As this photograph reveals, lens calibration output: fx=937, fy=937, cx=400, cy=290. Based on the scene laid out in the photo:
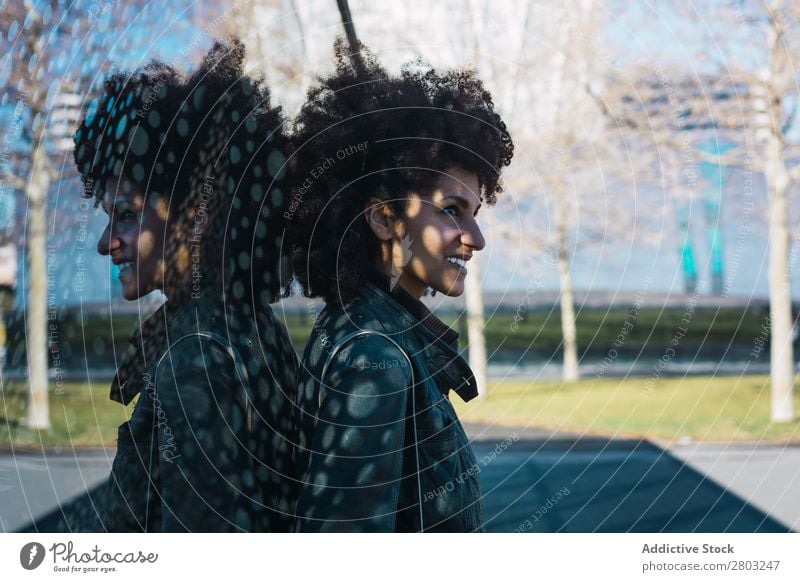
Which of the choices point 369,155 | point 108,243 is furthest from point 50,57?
point 369,155

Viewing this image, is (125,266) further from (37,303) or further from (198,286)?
(37,303)

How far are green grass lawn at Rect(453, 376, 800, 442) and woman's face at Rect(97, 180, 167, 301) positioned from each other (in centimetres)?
385

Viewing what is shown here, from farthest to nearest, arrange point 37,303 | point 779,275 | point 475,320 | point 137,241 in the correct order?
point 475,320
point 779,275
point 37,303
point 137,241

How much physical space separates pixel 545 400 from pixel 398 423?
17.0ft

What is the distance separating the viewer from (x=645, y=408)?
689 centimetres

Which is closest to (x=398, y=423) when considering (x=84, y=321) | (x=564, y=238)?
(x=84, y=321)

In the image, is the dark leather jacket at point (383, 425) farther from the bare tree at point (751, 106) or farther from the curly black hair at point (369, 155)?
the bare tree at point (751, 106)

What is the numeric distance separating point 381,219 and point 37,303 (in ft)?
8.45

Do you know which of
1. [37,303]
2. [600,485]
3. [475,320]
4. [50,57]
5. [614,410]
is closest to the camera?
[50,57]

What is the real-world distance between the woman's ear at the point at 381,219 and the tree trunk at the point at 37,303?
1757 mm

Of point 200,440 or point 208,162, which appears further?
point 208,162

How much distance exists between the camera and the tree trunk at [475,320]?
22.7 feet

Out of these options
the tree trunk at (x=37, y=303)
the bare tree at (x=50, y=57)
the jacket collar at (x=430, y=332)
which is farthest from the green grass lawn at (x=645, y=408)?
the jacket collar at (x=430, y=332)
